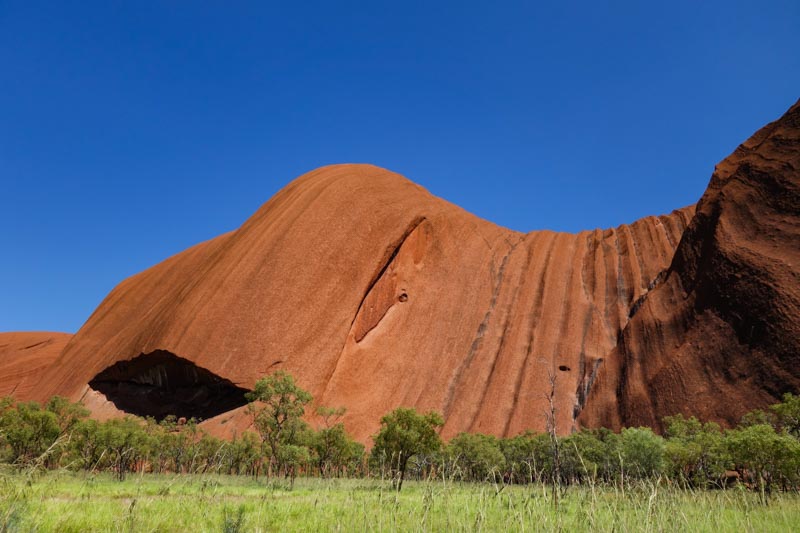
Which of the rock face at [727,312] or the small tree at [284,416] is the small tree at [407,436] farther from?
the rock face at [727,312]

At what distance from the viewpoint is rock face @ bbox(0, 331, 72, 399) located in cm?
7412

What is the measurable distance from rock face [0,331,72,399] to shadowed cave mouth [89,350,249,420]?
19789 millimetres

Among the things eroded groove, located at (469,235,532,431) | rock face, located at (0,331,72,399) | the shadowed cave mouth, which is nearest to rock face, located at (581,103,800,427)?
eroded groove, located at (469,235,532,431)

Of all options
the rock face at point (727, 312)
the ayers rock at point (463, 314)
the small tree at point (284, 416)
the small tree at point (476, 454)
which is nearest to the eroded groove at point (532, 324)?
the ayers rock at point (463, 314)

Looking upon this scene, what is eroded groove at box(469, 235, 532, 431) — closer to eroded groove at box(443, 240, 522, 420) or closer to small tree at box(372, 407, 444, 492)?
eroded groove at box(443, 240, 522, 420)

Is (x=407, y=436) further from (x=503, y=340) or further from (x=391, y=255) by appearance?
(x=391, y=255)

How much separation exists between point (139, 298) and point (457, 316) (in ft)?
157

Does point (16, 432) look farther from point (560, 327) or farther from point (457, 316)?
point (560, 327)

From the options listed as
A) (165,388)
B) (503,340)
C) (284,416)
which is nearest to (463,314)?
(503,340)

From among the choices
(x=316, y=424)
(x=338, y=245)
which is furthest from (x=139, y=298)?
(x=316, y=424)

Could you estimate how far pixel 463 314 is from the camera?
197 feet

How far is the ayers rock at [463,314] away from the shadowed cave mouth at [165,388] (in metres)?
0.25

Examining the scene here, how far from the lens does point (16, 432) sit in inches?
1217

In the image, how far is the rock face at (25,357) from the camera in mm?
74125
